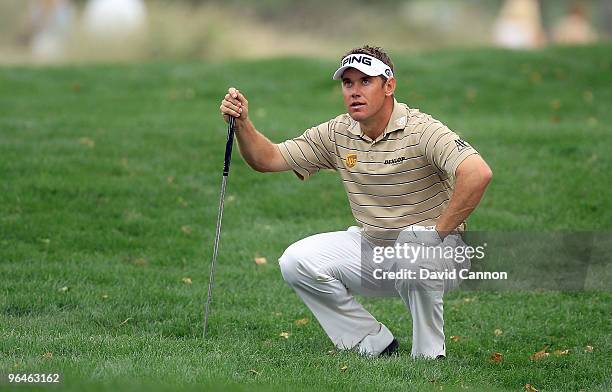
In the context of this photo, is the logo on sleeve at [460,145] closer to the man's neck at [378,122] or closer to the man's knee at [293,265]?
the man's neck at [378,122]

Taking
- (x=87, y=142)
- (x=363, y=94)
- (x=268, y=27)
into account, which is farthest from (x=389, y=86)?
(x=268, y=27)

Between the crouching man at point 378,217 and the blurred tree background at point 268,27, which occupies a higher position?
the blurred tree background at point 268,27

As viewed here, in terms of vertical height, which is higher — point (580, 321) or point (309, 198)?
point (309, 198)

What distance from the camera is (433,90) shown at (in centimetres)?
1506

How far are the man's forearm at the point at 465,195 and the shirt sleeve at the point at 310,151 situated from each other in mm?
1058

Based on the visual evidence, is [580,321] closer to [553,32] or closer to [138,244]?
[138,244]

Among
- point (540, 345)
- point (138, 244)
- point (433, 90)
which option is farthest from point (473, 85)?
point (540, 345)

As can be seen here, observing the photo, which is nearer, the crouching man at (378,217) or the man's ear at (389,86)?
the crouching man at (378,217)

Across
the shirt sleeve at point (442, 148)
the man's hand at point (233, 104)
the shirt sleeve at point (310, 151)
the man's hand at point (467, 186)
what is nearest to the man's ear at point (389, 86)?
the shirt sleeve at point (442, 148)

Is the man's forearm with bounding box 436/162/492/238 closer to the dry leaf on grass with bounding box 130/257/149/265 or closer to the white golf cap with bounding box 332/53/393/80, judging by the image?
the white golf cap with bounding box 332/53/393/80

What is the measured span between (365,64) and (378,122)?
0.36m

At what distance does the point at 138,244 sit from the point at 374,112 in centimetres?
354

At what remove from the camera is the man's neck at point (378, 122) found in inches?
260

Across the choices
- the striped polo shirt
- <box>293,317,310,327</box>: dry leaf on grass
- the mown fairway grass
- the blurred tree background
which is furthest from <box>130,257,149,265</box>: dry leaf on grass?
the blurred tree background
